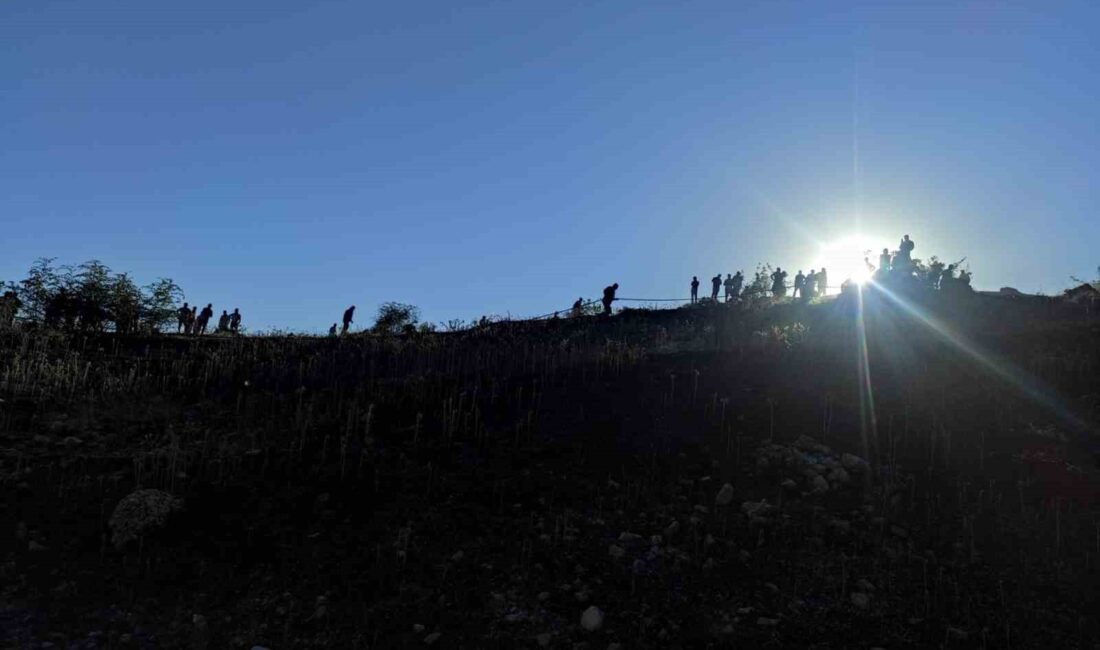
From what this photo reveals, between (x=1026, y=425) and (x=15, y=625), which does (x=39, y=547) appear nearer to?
(x=15, y=625)

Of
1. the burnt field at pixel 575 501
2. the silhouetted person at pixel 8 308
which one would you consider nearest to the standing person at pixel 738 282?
the burnt field at pixel 575 501

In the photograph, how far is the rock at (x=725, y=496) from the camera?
1086cm

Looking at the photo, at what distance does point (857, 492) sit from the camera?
11.3 meters

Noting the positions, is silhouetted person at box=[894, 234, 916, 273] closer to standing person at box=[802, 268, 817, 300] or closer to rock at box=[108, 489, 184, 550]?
standing person at box=[802, 268, 817, 300]

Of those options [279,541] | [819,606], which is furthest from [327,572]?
[819,606]

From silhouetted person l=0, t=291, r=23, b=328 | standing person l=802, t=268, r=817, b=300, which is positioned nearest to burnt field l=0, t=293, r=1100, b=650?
silhouetted person l=0, t=291, r=23, b=328

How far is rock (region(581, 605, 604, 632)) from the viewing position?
26.3 feet

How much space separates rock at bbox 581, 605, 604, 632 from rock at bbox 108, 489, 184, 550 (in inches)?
221

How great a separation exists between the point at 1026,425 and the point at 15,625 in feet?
48.2

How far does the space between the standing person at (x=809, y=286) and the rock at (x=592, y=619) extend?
23559mm

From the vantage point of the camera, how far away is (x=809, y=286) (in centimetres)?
3152

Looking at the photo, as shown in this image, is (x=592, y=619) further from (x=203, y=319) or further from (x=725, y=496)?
(x=203, y=319)

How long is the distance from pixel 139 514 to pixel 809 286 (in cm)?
2660

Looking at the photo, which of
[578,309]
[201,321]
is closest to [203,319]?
[201,321]
